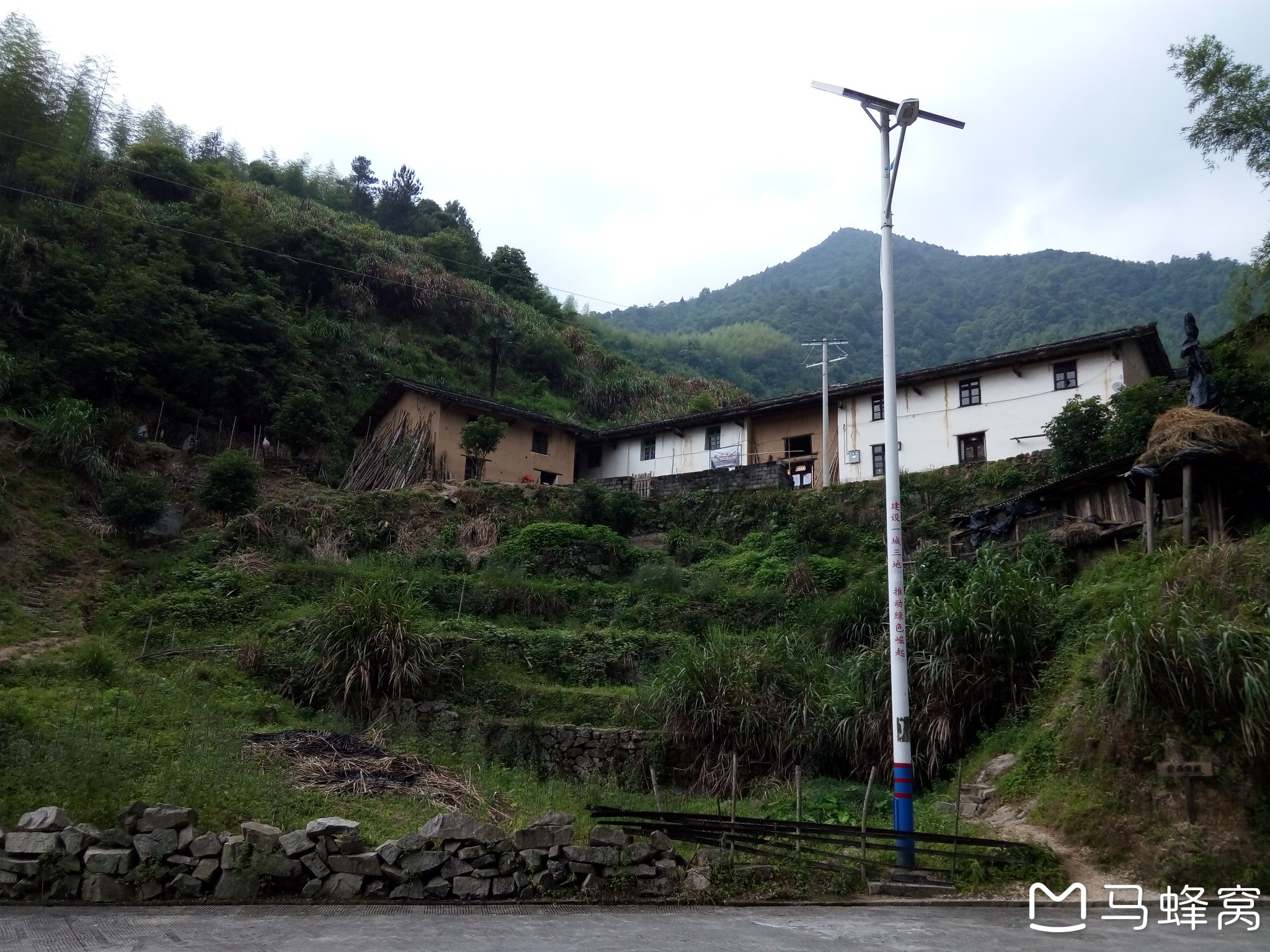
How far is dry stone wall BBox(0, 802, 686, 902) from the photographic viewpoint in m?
8.70

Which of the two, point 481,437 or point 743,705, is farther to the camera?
point 481,437

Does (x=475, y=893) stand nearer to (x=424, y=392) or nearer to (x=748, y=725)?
(x=748, y=725)

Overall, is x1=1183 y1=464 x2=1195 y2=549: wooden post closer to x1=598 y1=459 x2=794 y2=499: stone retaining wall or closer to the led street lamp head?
the led street lamp head

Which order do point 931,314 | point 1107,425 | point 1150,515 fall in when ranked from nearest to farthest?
point 1150,515, point 1107,425, point 931,314

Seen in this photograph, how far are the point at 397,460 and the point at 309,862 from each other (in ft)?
80.1

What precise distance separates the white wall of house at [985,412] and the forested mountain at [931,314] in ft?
69.0

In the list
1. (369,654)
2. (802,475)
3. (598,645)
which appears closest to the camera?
(369,654)

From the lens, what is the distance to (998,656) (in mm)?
14797

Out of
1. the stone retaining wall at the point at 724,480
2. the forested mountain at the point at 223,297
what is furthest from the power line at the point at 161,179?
the stone retaining wall at the point at 724,480

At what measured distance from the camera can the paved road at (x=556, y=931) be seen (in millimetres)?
7336

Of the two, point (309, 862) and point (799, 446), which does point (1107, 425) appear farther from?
point (309, 862)

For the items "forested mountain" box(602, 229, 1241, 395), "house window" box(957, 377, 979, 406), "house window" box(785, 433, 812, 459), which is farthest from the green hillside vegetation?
"forested mountain" box(602, 229, 1241, 395)

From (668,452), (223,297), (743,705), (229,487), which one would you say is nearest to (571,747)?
(743,705)

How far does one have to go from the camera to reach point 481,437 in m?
31.1
